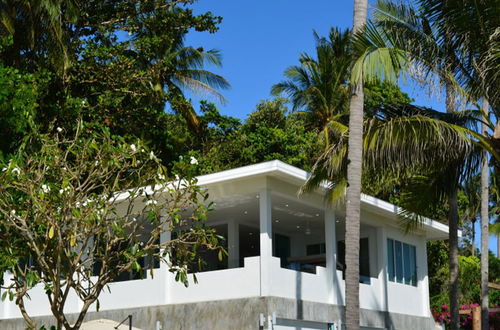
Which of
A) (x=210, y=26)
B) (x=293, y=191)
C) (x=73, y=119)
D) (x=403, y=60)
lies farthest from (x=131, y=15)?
(x=403, y=60)

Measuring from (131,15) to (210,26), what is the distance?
2.47 m

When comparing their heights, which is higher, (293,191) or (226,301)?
(293,191)

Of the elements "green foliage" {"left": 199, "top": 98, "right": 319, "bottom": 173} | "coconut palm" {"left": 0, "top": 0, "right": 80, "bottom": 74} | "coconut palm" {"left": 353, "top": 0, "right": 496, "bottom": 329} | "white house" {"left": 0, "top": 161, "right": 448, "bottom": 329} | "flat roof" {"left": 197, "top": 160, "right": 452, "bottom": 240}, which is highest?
"coconut palm" {"left": 0, "top": 0, "right": 80, "bottom": 74}

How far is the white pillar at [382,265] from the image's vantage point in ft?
69.7

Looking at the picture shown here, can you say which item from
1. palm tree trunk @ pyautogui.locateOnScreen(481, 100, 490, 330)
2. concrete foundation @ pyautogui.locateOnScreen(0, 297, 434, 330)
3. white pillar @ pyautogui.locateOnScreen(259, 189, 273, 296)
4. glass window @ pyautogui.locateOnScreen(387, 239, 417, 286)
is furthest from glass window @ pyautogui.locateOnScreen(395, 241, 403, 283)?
white pillar @ pyautogui.locateOnScreen(259, 189, 273, 296)

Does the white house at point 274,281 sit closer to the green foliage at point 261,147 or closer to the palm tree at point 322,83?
the green foliage at point 261,147

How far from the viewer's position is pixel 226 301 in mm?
17062

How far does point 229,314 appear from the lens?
55.5ft

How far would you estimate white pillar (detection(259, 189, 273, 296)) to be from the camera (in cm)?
1659

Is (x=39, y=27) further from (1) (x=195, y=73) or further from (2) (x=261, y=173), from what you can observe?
(1) (x=195, y=73)

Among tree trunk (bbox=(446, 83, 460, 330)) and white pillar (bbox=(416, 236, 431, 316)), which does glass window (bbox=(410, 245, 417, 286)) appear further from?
tree trunk (bbox=(446, 83, 460, 330))

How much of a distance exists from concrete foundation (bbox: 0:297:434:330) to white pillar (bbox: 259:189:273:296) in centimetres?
32

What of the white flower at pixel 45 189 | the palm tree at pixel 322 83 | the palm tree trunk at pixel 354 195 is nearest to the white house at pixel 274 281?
the palm tree trunk at pixel 354 195

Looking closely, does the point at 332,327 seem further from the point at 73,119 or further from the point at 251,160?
the point at 251,160
